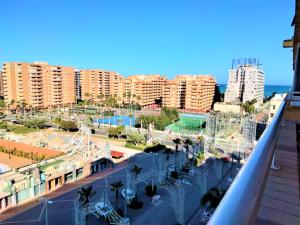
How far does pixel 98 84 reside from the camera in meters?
53.2

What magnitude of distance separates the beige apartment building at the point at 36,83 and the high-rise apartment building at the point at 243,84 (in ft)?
112

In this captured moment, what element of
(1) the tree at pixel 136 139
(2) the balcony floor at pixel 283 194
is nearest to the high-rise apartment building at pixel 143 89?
(1) the tree at pixel 136 139

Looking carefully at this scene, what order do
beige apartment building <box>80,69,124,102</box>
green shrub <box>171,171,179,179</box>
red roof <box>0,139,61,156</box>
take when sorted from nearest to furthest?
green shrub <box>171,171,179,179</box>
red roof <box>0,139,61,156</box>
beige apartment building <box>80,69,124,102</box>

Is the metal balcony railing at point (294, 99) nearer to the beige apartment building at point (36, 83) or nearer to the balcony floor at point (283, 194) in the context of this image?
the balcony floor at point (283, 194)

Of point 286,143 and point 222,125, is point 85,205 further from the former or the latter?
point 222,125

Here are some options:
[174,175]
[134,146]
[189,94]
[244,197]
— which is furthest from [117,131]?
[244,197]

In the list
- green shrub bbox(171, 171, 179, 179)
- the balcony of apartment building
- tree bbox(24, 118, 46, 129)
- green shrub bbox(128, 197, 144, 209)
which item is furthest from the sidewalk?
tree bbox(24, 118, 46, 129)

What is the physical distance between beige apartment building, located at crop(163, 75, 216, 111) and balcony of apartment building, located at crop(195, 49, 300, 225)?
40750mm

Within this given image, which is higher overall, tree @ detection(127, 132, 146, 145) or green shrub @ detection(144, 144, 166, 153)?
tree @ detection(127, 132, 146, 145)

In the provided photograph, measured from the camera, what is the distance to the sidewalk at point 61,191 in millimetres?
12188

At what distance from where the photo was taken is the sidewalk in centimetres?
1219

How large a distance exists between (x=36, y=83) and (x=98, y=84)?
44.6ft

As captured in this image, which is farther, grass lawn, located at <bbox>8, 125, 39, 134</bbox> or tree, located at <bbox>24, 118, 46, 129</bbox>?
tree, located at <bbox>24, 118, 46, 129</bbox>

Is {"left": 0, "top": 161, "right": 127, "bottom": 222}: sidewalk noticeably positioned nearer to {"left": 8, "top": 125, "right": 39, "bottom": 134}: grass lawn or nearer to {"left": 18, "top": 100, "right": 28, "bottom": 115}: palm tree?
{"left": 8, "top": 125, "right": 39, "bottom": 134}: grass lawn
